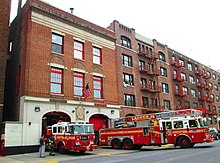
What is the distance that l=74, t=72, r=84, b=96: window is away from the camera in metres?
24.5

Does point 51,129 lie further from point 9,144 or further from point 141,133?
point 141,133

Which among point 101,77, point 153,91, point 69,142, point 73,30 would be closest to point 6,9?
point 73,30

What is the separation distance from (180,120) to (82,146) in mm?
8705

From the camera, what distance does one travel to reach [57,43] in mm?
24125

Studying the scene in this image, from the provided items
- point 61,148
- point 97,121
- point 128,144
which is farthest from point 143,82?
point 61,148

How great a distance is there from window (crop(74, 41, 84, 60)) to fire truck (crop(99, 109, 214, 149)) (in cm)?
868

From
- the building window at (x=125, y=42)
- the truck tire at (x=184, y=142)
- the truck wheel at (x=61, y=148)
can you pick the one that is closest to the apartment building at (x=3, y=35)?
the truck wheel at (x=61, y=148)

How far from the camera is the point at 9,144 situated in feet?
61.4

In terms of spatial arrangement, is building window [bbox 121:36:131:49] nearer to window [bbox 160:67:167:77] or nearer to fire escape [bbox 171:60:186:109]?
window [bbox 160:67:167:77]

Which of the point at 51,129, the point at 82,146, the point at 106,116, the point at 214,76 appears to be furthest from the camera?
the point at 214,76

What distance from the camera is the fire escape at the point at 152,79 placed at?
3394 cm

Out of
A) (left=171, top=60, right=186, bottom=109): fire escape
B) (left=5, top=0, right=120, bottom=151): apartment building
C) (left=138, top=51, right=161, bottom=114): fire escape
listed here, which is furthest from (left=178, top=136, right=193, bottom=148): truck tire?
(left=171, top=60, right=186, bottom=109): fire escape

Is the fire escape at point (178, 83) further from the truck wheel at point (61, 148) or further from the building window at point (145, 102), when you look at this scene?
the truck wheel at point (61, 148)

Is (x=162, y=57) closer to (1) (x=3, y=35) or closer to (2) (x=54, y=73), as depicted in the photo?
(2) (x=54, y=73)
